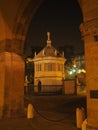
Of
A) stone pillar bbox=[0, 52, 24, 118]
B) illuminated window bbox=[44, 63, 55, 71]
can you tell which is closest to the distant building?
illuminated window bbox=[44, 63, 55, 71]

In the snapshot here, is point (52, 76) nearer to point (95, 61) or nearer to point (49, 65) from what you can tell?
point (49, 65)

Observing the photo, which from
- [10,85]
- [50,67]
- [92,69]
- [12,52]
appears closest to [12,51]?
[12,52]

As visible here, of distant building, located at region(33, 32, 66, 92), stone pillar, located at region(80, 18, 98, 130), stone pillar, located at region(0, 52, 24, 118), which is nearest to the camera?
stone pillar, located at region(80, 18, 98, 130)

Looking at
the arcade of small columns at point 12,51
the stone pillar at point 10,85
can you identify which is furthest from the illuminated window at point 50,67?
the stone pillar at point 10,85

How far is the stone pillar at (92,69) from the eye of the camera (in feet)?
21.3

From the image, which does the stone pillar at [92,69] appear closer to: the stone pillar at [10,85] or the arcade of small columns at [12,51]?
the arcade of small columns at [12,51]

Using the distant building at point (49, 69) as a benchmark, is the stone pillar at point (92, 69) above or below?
below

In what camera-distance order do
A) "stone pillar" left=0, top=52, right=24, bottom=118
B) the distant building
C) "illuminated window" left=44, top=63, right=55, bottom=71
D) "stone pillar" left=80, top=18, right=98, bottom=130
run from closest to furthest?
"stone pillar" left=80, top=18, right=98, bottom=130 → "stone pillar" left=0, top=52, right=24, bottom=118 → the distant building → "illuminated window" left=44, top=63, right=55, bottom=71

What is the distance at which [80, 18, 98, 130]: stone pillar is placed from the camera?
6.50m

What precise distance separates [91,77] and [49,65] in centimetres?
3381

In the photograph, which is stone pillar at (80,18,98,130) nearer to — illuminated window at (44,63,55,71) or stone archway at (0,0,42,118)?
stone archway at (0,0,42,118)

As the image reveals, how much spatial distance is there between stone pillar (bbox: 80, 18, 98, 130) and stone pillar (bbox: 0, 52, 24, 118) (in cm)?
510

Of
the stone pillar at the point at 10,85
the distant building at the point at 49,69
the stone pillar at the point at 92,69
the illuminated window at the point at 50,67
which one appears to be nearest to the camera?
the stone pillar at the point at 92,69

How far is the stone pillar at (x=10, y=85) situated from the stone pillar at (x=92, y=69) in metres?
5.10
